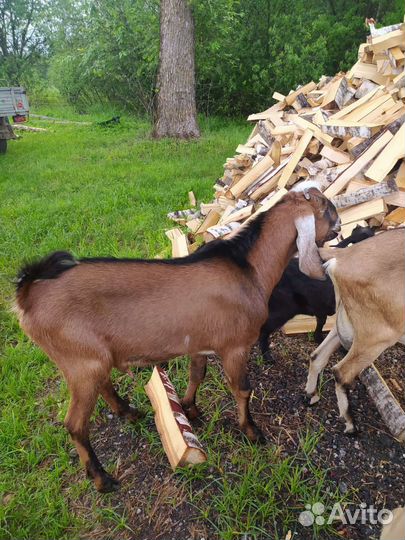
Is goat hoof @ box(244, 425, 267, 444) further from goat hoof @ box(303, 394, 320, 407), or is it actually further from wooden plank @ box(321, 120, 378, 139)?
wooden plank @ box(321, 120, 378, 139)

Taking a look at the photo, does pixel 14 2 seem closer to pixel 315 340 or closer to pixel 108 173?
pixel 108 173

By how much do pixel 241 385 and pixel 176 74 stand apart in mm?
9095

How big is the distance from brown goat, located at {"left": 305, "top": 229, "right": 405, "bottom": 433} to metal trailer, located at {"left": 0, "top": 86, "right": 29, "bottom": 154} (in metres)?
9.60

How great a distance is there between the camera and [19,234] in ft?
17.5

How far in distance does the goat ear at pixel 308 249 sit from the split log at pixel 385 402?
917 millimetres

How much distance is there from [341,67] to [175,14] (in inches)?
281

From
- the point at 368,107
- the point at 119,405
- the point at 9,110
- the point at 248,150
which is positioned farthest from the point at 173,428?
the point at 9,110

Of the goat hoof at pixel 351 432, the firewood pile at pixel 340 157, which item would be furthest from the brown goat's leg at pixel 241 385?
the firewood pile at pixel 340 157

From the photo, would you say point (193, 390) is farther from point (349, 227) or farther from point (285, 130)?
point (285, 130)

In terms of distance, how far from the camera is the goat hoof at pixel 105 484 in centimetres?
233

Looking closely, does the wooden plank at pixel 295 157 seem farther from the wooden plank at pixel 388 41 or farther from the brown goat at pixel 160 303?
the brown goat at pixel 160 303

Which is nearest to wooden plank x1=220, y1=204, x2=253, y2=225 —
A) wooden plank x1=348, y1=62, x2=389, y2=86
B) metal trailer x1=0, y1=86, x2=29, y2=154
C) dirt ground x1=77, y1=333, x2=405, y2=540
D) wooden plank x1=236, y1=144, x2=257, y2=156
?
wooden plank x1=236, y1=144, x2=257, y2=156

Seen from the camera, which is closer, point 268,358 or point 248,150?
point 268,358

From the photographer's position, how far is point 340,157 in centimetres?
473
